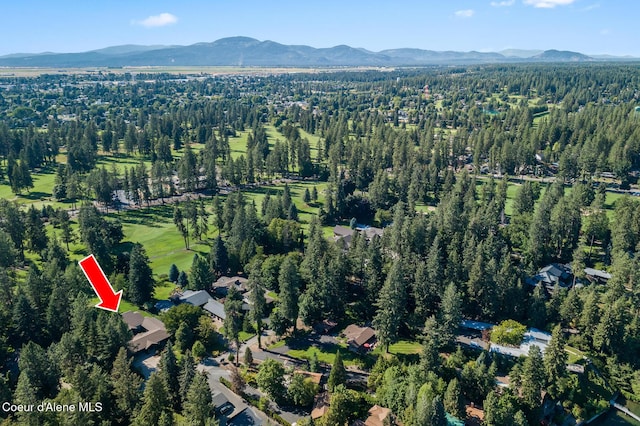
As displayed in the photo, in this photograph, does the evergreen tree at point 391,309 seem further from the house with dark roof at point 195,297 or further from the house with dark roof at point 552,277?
the house with dark roof at point 552,277

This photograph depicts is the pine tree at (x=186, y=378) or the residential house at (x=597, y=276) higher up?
the pine tree at (x=186, y=378)

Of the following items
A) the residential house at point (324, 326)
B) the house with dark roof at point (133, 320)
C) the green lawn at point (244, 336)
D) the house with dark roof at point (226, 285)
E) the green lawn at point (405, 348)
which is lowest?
the green lawn at point (405, 348)

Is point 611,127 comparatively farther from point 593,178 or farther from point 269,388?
point 269,388

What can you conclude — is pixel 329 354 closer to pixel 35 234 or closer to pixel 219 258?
pixel 219 258

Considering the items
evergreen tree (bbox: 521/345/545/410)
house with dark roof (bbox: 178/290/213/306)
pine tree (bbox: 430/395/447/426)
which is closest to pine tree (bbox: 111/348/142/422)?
house with dark roof (bbox: 178/290/213/306)

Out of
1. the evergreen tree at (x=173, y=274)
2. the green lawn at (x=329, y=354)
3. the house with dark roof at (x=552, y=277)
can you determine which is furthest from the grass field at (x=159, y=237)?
the house with dark roof at (x=552, y=277)

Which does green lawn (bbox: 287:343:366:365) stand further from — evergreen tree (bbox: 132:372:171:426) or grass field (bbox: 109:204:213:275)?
grass field (bbox: 109:204:213:275)

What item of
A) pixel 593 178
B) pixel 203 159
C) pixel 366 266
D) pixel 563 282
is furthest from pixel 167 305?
pixel 593 178
